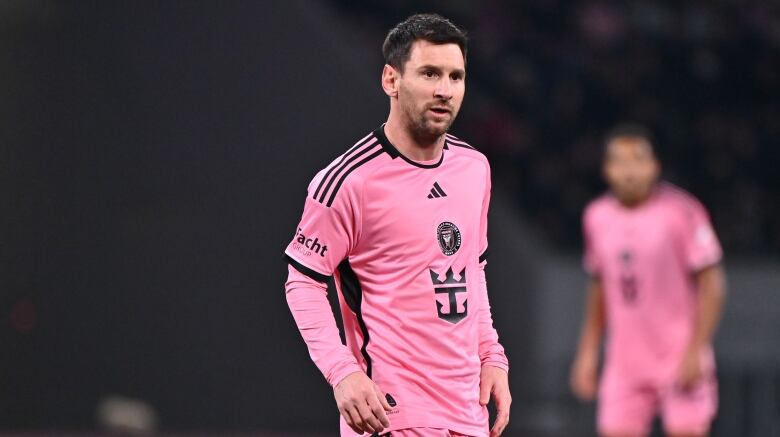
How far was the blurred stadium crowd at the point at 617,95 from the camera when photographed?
12.2 meters

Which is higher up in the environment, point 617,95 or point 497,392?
point 617,95

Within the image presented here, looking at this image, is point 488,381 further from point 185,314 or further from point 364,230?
point 185,314

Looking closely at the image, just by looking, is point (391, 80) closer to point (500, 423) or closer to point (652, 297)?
point (500, 423)

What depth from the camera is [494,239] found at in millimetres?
10727

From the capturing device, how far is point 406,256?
3.98 m

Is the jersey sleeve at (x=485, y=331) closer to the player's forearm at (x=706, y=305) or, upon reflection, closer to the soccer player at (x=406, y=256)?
the soccer player at (x=406, y=256)

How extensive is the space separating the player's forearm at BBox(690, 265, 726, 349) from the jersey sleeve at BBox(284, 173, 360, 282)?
3826 mm

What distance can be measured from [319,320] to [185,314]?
251 inches

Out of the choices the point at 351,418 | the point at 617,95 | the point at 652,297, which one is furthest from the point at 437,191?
the point at 617,95

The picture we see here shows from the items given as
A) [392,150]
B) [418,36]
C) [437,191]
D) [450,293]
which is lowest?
[450,293]

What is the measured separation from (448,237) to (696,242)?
3757 mm

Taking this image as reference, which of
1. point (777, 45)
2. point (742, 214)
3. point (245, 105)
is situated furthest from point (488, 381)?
point (777, 45)

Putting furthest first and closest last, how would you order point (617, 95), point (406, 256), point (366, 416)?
point (617, 95) < point (406, 256) < point (366, 416)

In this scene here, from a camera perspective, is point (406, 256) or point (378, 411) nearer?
point (378, 411)
